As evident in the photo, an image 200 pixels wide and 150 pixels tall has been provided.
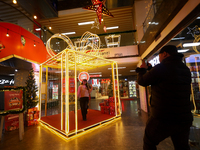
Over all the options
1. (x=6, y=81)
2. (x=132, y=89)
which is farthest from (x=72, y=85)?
(x=6, y=81)

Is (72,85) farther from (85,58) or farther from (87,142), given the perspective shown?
(85,58)

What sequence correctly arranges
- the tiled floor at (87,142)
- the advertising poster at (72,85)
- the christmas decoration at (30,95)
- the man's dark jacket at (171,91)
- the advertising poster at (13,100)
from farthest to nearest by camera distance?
the christmas decoration at (30,95), the advertising poster at (72,85), the advertising poster at (13,100), the tiled floor at (87,142), the man's dark jacket at (171,91)

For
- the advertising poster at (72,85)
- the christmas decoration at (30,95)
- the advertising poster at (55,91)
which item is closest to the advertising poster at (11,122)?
the christmas decoration at (30,95)

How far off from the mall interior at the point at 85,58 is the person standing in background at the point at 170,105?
4.97 feet

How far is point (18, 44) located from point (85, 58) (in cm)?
340

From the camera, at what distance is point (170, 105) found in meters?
1.16

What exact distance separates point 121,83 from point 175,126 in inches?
579

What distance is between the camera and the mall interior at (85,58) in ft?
8.48

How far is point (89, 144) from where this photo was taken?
2.68m

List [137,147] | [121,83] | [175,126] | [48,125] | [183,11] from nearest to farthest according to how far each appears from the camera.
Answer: [175,126] < [183,11] < [137,147] < [48,125] < [121,83]

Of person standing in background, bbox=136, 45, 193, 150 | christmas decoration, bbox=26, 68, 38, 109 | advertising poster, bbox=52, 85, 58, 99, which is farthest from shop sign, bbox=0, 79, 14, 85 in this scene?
person standing in background, bbox=136, 45, 193, 150

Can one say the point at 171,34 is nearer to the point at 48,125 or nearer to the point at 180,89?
the point at 180,89

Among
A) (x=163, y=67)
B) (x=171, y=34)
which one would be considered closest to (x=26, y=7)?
(x=171, y=34)

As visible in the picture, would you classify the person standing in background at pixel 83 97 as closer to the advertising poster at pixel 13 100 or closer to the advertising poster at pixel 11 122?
the advertising poster at pixel 13 100
